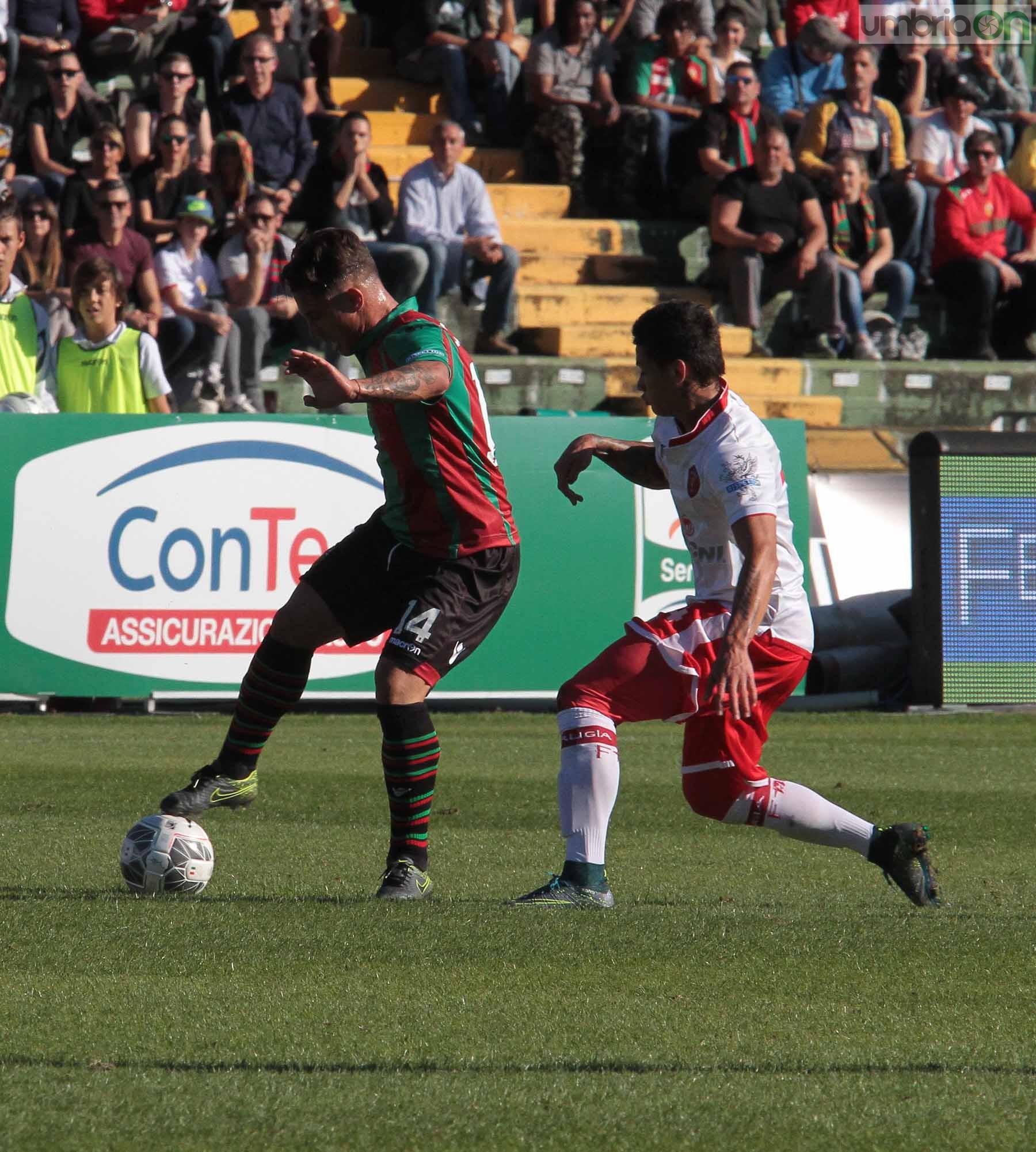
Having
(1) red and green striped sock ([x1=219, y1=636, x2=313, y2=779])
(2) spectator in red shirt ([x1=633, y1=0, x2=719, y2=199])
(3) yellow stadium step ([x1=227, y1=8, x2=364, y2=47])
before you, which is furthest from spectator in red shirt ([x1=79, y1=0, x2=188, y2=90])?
(1) red and green striped sock ([x1=219, y1=636, x2=313, y2=779])

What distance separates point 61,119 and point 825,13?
875 centimetres

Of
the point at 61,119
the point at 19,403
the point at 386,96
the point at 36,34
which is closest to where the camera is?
the point at 19,403

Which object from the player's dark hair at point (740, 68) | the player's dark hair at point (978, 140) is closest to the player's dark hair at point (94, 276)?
the player's dark hair at point (740, 68)

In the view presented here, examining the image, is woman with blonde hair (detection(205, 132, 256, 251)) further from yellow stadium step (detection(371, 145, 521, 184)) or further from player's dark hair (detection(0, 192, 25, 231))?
yellow stadium step (detection(371, 145, 521, 184))

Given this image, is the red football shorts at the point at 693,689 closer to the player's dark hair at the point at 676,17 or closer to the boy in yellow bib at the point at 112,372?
the boy in yellow bib at the point at 112,372

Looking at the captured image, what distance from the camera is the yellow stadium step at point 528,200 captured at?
19172 mm

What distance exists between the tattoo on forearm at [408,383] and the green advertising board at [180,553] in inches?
251

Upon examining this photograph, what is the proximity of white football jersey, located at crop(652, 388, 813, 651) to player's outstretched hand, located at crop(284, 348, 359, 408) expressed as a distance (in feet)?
3.44

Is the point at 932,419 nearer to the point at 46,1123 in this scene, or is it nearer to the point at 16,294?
the point at 16,294

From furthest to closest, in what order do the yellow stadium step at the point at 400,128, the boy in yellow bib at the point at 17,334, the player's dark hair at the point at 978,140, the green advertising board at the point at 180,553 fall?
the yellow stadium step at the point at 400,128 < the player's dark hair at the point at 978,140 < the boy in yellow bib at the point at 17,334 < the green advertising board at the point at 180,553

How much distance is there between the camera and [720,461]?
557cm

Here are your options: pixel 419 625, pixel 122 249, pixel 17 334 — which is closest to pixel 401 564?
pixel 419 625

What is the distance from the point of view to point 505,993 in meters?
4.50

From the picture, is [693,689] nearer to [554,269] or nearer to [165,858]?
[165,858]
